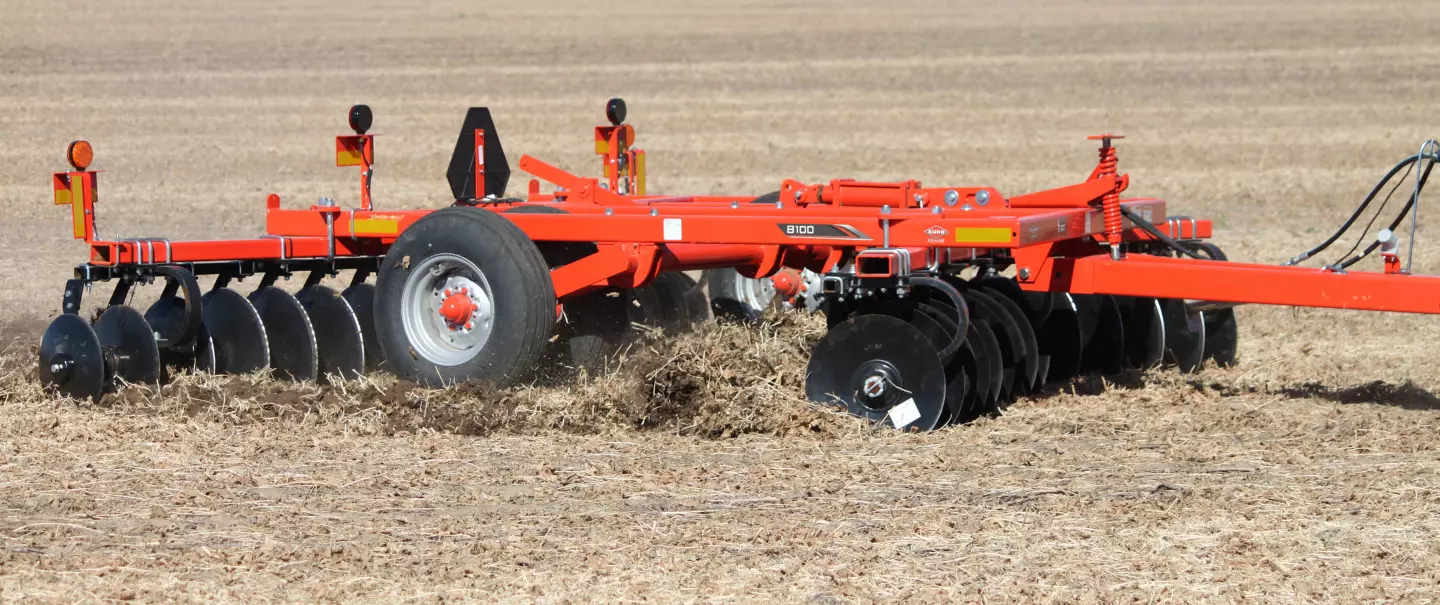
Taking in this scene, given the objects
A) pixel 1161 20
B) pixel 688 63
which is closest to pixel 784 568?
pixel 688 63

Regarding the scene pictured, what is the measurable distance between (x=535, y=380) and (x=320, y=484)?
1764 mm

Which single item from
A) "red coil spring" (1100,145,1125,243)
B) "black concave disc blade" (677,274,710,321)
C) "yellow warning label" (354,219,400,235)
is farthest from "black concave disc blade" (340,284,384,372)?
"red coil spring" (1100,145,1125,243)

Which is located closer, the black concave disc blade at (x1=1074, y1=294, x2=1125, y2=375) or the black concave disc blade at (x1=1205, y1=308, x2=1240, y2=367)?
the black concave disc blade at (x1=1074, y1=294, x2=1125, y2=375)

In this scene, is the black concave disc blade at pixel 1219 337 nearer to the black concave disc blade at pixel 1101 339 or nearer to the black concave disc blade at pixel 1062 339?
the black concave disc blade at pixel 1101 339

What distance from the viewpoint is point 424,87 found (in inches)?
→ 916

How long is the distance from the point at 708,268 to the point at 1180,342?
7.49 feet

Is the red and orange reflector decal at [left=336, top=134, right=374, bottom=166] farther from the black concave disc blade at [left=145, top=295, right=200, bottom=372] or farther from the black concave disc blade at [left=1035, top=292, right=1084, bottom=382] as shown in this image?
the black concave disc blade at [left=1035, top=292, right=1084, bottom=382]

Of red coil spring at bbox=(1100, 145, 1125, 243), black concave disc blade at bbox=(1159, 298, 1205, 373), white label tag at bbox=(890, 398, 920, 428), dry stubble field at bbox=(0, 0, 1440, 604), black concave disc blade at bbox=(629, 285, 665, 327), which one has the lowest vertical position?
dry stubble field at bbox=(0, 0, 1440, 604)

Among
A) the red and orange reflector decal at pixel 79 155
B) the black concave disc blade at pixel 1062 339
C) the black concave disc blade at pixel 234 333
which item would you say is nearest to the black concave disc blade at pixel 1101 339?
the black concave disc blade at pixel 1062 339

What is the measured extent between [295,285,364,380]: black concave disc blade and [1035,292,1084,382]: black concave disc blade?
306 centimetres

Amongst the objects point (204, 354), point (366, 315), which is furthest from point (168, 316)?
point (366, 315)

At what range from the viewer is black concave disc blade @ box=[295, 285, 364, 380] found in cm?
787

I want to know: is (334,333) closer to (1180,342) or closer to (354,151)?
(354,151)

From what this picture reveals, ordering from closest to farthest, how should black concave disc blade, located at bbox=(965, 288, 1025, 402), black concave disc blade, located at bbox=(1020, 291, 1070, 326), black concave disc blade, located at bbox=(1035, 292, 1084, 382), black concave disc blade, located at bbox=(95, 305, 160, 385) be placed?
black concave disc blade, located at bbox=(965, 288, 1025, 402)
black concave disc blade, located at bbox=(95, 305, 160, 385)
black concave disc blade, located at bbox=(1020, 291, 1070, 326)
black concave disc blade, located at bbox=(1035, 292, 1084, 382)
